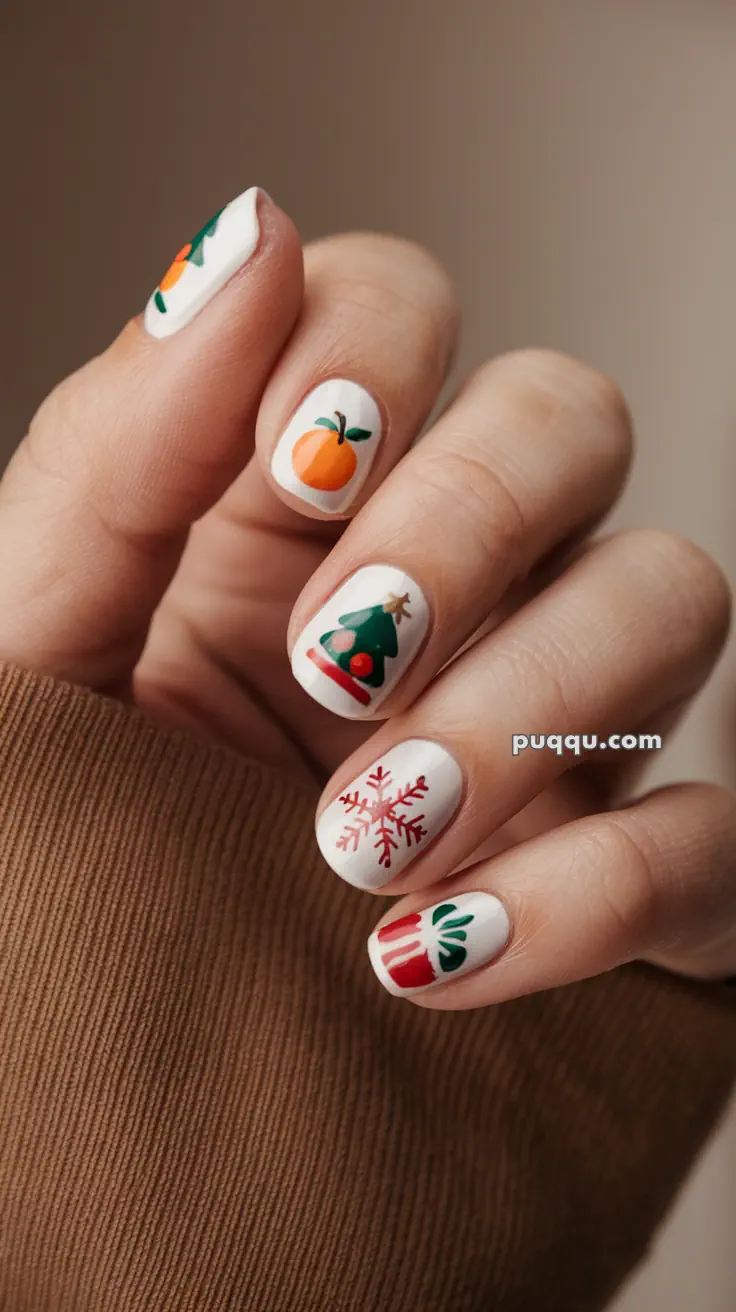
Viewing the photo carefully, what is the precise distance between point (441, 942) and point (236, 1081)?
0.41 ft

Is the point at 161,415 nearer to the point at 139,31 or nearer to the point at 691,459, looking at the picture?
the point at 139,31

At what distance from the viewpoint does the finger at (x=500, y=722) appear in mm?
393

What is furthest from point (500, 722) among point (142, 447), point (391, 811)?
point (142, 447)

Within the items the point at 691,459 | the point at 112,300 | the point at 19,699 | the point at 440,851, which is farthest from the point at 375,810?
the point at 691,459

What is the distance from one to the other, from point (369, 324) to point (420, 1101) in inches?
14.2

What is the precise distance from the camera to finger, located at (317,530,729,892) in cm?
39

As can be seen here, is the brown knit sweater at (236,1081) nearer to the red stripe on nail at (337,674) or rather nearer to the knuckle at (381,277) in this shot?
the red stripe on nail at (337,674)

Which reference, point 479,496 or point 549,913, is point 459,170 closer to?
point 479,496

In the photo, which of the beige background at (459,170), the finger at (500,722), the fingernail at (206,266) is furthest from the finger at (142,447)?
the beige background at (459,170)

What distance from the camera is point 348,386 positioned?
0.39m

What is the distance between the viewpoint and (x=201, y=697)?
0.54 metres

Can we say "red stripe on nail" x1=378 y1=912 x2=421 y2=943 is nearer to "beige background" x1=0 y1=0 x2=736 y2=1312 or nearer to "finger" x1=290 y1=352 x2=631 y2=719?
"finger" x1=290 y1=352 x2=631 y2=719

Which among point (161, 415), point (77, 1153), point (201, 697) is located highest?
point (161, 415)

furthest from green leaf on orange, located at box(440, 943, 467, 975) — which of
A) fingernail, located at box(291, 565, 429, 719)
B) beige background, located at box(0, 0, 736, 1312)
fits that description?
beige background, located at box(0, 0, 736, 1312)
